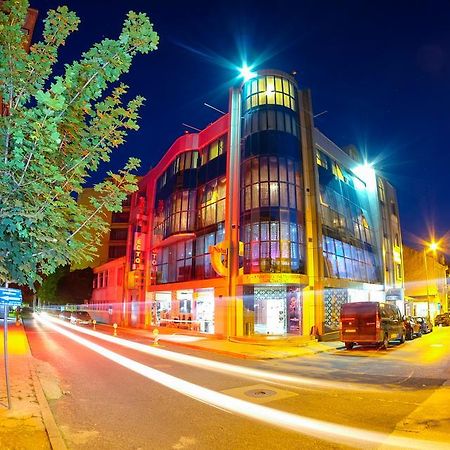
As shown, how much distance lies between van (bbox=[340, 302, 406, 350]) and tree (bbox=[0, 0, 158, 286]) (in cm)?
1585

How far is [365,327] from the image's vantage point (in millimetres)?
18312

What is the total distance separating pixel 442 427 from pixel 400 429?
74cm

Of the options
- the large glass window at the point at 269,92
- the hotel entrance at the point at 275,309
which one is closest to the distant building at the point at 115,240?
the large glass window at the point at 269,92

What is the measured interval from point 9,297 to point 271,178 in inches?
796

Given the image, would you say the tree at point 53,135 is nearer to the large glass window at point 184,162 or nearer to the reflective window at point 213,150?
the reflective window at point 213,150

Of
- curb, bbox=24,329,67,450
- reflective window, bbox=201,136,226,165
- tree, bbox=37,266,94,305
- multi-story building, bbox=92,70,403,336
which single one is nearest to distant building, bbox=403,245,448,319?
multi-story building, bbox=92,70,403,336

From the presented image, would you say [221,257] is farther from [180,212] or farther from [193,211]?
[180,212]

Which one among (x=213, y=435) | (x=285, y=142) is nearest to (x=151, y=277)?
(x=285, y=142)

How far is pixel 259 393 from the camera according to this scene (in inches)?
350

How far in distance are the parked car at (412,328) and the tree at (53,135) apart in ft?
75.6

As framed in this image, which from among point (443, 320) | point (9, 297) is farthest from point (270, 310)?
point (443, 320)

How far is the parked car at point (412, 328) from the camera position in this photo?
23.5 meters

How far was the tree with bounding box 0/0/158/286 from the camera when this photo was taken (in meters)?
4.44

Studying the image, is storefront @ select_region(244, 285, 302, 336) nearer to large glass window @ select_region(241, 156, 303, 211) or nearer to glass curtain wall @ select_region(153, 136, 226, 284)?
glass curtain wall @ select_region(153, 136, 226, 284)
